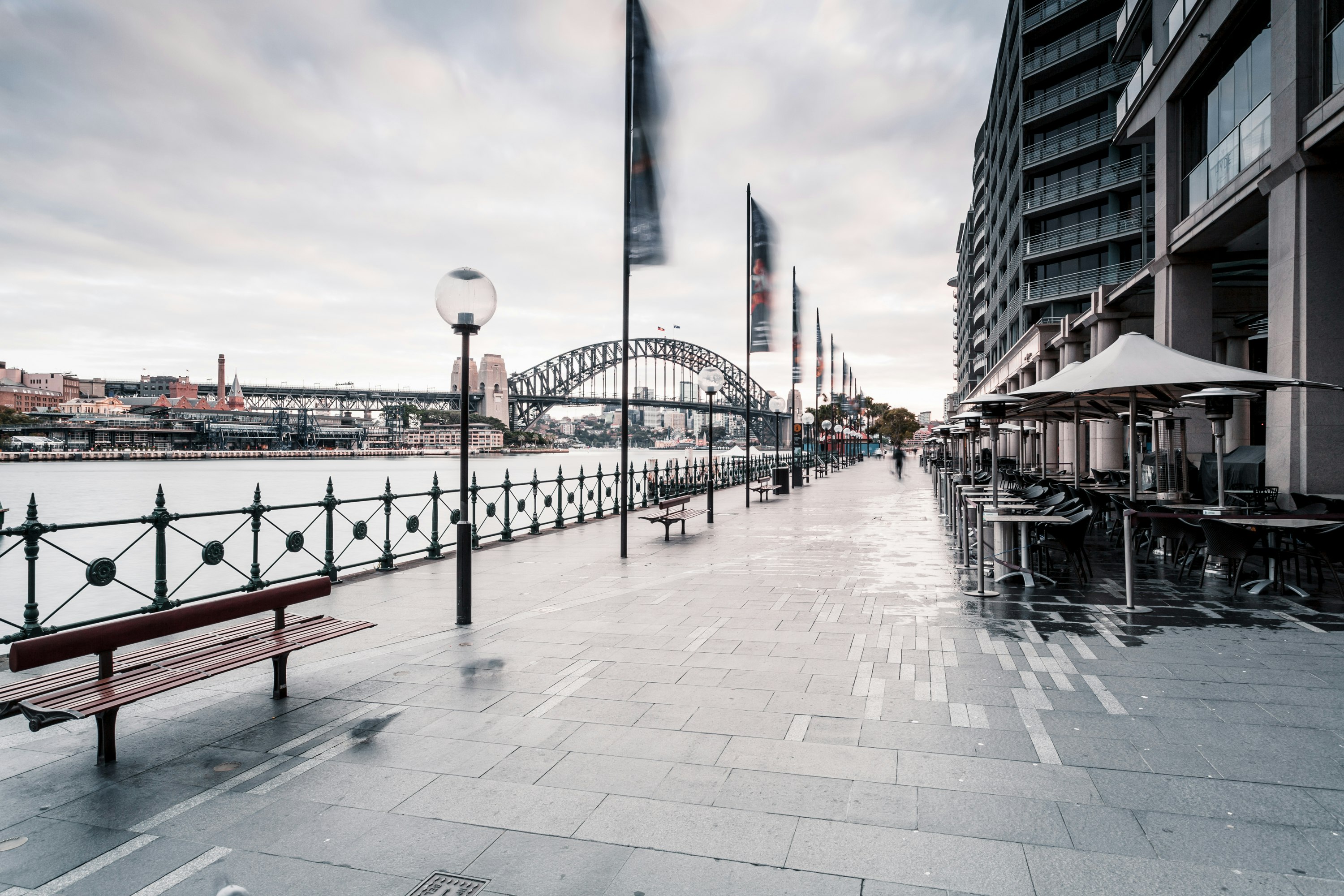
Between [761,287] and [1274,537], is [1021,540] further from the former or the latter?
[761,287]

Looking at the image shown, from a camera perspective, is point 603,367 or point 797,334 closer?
point 797,334

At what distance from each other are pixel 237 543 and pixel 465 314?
81.4 ft

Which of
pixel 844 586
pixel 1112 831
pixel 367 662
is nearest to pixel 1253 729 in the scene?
pixel 1112 831

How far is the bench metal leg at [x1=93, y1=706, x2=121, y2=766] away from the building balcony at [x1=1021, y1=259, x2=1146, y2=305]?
43925 mm

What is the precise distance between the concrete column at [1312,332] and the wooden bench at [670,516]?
9.67 m

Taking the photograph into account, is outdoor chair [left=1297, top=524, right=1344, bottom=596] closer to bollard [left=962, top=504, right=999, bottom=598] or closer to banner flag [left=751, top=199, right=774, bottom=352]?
bollard [left=962, top=504, right=999, bottom=598]

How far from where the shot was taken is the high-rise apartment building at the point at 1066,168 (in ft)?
132

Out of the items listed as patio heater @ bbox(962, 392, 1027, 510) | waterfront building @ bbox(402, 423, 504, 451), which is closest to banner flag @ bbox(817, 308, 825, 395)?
patio heater @ bbox(962, 392, 1027, 510)

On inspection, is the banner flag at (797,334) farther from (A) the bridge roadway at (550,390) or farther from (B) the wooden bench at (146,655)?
A: (A) the bridge roadway at (550,390)

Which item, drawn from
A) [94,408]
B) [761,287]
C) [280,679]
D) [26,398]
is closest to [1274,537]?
[280,679]

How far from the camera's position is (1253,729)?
169 inches

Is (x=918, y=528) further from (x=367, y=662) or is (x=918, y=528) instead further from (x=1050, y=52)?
(x=1050, y=52)

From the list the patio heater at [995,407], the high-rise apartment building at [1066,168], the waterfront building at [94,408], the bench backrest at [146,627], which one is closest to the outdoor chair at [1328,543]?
the patio heater at [995,407]

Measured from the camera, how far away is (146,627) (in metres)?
4.13
